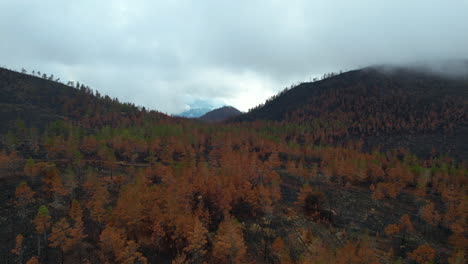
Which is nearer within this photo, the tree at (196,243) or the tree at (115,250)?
the tree at (115,250)

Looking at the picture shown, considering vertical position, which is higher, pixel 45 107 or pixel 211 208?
pixel 45 107

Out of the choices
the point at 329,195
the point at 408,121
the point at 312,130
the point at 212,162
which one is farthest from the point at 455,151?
the point at 212,162

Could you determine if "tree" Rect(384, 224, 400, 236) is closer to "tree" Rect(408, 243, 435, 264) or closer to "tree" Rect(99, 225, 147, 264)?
"tree" Rect(408, 243, 435, 264)

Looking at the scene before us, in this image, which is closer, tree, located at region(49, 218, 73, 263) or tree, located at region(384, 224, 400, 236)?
tree, located at region(49, 218, 73, 263)

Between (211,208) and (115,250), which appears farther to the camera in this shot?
(211,208)

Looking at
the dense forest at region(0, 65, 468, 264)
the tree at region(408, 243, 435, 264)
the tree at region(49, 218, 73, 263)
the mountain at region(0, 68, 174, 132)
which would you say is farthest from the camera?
the mountain at region(0, 68, 174, 132)

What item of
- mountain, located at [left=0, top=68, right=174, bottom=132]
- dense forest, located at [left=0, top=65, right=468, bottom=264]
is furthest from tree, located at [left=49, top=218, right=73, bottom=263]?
mountain, located at [left=0, top=68, right=174, bottom=132]

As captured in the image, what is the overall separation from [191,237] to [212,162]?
A: 56.5 m

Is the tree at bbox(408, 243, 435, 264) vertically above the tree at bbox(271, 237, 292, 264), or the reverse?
the tree at bbox(271, 237, 292, 264)

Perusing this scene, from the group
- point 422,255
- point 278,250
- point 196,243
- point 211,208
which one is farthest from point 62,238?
point 422,255

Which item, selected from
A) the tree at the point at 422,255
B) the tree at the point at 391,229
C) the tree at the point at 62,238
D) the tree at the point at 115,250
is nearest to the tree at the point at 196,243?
the tree at the point at 115,250

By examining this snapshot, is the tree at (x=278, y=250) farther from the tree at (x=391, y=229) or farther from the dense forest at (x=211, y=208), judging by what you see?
the tree at (x=391, y=229)

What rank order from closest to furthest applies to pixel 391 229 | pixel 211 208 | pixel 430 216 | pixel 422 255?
pixel 422 255, pixel 211 208, pixel 391 229, pixel 430 216

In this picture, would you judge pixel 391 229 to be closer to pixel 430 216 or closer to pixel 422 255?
pixel 422 255
